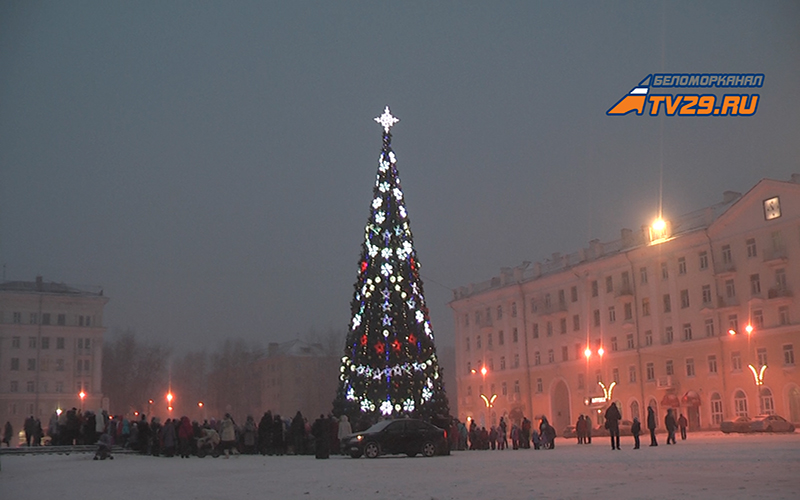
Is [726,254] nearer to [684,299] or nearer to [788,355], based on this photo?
[684,299]

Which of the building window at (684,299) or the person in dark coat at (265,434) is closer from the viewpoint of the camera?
the person in dark coat at (265,434)

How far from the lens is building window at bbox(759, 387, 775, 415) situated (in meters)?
52.6

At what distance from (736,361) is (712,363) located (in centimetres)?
200

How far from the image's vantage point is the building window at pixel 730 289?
5719 cm

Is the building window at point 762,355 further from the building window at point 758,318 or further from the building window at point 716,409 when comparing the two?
the building window at point 716,409

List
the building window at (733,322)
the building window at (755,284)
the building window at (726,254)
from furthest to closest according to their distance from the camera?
the building window at (726,254) < the building window at (733,322) < the building window at (755,284)

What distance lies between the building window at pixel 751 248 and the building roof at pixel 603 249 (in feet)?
8.31

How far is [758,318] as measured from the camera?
5500cm

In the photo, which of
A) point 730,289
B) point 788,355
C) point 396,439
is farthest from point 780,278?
point 396,439

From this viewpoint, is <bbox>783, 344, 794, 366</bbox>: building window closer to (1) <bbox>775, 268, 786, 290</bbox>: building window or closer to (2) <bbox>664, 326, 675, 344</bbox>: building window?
(1) <bbox>775, 268, 786, 290</bbox>: building window

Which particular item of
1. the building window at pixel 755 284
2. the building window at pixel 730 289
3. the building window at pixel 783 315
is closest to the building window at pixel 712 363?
the building window at pixel 730 289

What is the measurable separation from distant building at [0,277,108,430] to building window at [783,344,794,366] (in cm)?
6358

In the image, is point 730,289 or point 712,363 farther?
point 712,363

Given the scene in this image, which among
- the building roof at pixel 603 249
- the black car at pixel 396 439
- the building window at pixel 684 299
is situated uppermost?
the building roof at pixel 603 249
